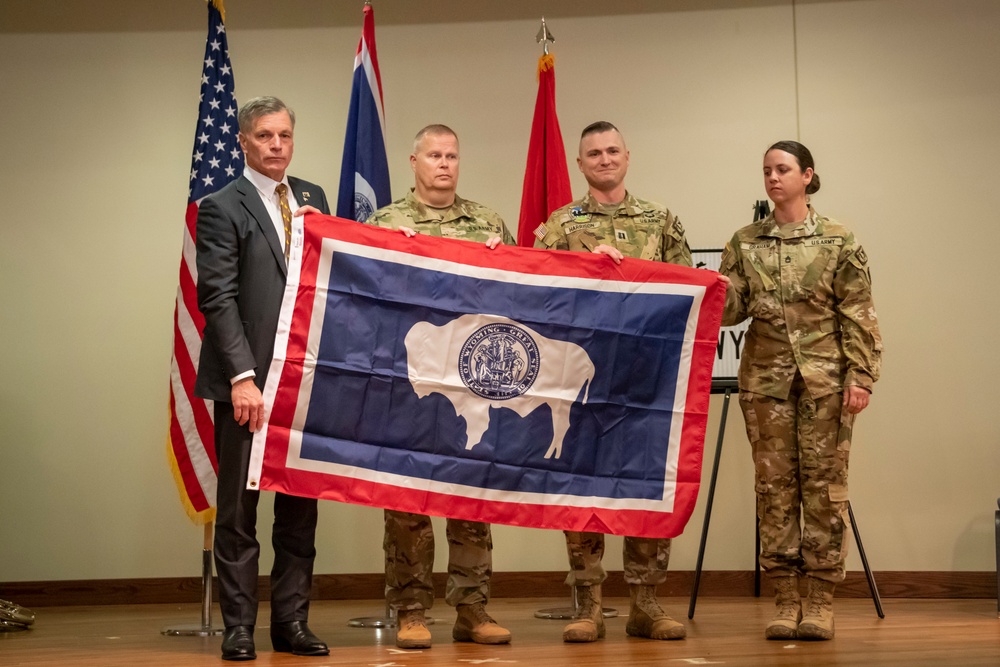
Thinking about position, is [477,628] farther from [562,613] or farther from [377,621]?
[562,613]

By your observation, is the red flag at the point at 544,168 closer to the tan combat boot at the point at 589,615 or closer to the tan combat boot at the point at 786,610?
the tan combat boot at the point at 589,615

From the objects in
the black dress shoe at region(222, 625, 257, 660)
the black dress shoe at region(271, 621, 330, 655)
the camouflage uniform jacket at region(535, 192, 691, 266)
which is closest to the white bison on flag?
the camouflage uniform jacket at region(535, 192, 691, 266)

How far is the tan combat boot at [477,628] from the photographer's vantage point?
3.58 meters

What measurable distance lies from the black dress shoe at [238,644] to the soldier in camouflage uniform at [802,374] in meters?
1.81

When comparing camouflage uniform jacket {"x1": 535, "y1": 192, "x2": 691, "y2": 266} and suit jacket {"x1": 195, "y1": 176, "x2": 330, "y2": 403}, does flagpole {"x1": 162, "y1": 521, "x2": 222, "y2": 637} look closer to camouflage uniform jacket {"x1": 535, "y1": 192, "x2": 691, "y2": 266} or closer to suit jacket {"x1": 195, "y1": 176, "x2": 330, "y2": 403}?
suit jacket {"x1": 195, "y1": 176, "x2": 330, "y2": 403}

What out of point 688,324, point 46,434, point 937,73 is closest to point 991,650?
point 688,324

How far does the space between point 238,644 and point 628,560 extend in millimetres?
1415

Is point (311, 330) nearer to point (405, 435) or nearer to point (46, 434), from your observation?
point (405, 435)

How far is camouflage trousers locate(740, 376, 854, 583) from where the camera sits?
3.73 meters

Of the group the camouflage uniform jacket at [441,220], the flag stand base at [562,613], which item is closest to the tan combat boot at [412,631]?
the flag stand base at [562,613]

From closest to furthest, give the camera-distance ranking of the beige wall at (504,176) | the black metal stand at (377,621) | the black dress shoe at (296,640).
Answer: the black dress shoe at (296,640)
the black metal stand at (377,621)
the beige wall at (504,176)

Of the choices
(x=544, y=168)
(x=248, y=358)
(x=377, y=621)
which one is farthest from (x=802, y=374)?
(x=377, y=621)

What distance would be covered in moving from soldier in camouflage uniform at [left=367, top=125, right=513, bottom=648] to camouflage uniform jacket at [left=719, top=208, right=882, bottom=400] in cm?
106

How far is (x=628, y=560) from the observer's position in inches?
148
